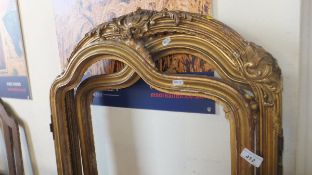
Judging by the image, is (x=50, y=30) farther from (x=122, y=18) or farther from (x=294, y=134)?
(x=294, y=134)

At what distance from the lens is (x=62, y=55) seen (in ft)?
4.21

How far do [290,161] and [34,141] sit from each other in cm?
128

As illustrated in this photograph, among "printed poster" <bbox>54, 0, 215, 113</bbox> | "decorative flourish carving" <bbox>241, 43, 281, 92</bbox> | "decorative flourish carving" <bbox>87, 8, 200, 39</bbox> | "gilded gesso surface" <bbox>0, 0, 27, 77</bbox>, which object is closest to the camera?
"decorative flourish carving" <bbox>241, 43, 281, 92</bbox>

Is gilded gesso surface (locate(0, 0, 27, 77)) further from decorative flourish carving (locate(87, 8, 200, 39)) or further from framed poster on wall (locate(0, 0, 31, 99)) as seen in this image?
decorative flourish carving (locate(87, 8, 200, 39))

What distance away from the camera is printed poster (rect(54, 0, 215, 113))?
964 mm

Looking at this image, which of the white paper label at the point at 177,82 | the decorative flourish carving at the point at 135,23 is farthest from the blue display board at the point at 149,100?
the decorative flourish carving at the point at 135,23

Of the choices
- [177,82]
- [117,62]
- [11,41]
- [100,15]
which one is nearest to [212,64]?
[177,82]

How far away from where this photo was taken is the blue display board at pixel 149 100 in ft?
3.27

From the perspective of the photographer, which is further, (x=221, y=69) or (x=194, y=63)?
(x=194, y=63)

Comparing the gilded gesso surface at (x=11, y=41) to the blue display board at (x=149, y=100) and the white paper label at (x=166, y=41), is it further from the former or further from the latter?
the white paper label at (x=166, y=41)

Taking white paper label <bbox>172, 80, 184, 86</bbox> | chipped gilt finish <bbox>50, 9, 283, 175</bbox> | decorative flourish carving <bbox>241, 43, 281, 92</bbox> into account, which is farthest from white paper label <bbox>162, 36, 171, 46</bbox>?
decorative flourish carving <bbox>241, 43, 281, 92</bbox>

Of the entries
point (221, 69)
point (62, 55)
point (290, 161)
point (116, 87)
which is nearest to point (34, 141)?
point (62, 55)

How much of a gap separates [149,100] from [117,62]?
20 centimetres

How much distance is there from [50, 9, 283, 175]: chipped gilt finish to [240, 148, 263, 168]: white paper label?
0.01m
